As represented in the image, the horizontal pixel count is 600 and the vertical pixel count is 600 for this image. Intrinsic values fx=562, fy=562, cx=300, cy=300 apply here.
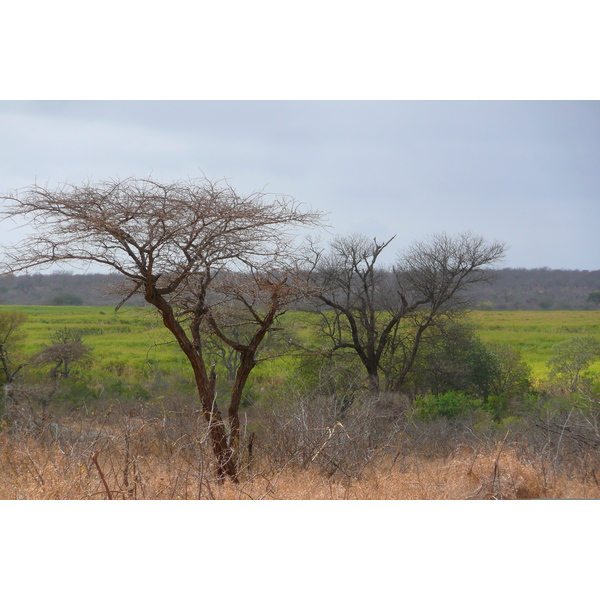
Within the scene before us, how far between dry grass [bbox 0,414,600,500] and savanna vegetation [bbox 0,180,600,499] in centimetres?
2

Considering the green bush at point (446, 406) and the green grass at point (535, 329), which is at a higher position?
the green grass at point (535, 329)

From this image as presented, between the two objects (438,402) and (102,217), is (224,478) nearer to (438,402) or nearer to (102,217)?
(102,217)

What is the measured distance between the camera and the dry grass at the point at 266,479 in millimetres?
3693

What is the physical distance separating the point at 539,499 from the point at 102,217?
3.54 m

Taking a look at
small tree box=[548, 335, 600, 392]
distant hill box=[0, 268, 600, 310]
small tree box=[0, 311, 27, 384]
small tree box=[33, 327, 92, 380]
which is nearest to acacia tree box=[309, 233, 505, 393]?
distant hill box=[0, 268, 600, 310]

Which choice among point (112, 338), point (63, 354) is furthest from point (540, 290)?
point (63, 354)

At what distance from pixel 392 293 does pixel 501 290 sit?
4.06 feet

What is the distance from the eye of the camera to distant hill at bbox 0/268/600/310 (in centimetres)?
554

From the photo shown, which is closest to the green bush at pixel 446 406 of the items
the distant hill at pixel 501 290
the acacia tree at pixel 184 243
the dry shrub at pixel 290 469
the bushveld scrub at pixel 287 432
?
the bushveld scrub at pixel 287 432

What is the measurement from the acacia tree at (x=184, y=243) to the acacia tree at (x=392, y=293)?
211cm

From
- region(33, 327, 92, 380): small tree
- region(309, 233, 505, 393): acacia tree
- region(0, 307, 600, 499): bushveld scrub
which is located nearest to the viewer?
region(0, 307, 600, 499): bushveld scrub

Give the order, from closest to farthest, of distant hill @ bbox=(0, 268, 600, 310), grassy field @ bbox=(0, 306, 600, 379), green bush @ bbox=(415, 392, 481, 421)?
distant hill @ bbox=(0, 268, 600, 310)
grassy field @ bbox=(0, 306, 600, 379)
green bush @ bbox=(415, 392, 481, 421)

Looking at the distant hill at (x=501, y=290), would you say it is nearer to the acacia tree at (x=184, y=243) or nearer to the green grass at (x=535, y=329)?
the green grass at (x=535, y=329)

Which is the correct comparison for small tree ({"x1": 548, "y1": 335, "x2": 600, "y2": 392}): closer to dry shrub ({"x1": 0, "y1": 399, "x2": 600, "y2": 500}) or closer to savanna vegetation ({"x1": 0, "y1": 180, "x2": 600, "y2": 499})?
savanna vegetation ({"x1": 0, "y1": 180, "x2": 600, "y2": 499})
